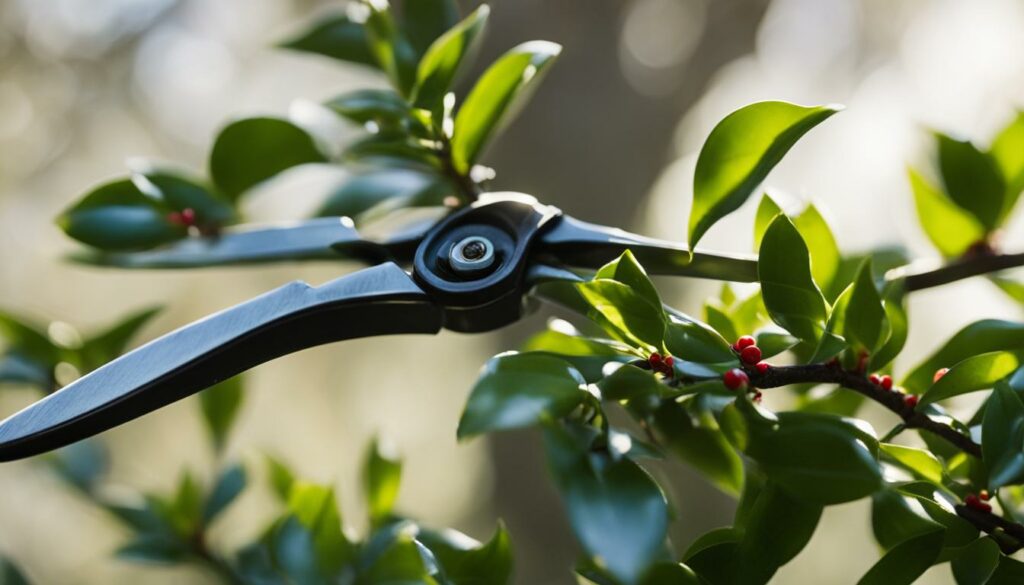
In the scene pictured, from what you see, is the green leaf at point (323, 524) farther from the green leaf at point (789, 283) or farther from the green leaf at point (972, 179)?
the green leaf at point (972, 179)

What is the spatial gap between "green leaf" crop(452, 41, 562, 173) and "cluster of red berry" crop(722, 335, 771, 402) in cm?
12

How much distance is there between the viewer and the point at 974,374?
0.26 metres

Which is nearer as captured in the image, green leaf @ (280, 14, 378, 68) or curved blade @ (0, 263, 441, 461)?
curved blade @ (0, 263, 441, 461)

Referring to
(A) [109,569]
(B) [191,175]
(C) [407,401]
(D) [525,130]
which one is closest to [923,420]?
(B) [191,175]

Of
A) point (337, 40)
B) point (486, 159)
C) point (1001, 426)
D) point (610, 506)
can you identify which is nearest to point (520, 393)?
point (610, 506)

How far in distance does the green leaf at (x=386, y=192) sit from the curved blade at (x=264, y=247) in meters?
0.03

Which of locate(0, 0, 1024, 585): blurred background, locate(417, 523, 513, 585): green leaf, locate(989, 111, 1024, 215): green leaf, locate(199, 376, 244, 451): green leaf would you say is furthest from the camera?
locate(0, 0, 1024, 585): blurred background

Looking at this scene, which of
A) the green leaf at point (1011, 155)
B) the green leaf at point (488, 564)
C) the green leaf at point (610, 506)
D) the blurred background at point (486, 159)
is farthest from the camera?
the blurred background at point (486, 159)

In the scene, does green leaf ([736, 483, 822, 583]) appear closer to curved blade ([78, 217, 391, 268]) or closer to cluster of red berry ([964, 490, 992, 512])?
cluster of red berry ([964, 490, 992, 512])

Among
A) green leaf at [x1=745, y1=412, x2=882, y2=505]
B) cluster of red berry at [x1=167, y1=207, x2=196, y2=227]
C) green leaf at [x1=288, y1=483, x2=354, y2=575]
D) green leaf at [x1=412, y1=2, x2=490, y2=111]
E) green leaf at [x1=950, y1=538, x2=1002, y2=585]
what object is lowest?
green leaf at [x1=950, y1=538, x2=1002, y2=585]

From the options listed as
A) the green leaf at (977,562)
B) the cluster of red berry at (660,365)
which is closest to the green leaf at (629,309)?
the cluster of red berry at (660,365)

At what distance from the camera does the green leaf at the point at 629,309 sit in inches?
9.3

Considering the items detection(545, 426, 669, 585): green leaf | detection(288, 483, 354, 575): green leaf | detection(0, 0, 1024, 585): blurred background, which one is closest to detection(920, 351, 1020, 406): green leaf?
detection(545, 426, 669, 585): green leaf

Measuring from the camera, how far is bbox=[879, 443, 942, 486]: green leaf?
25 centimetres
